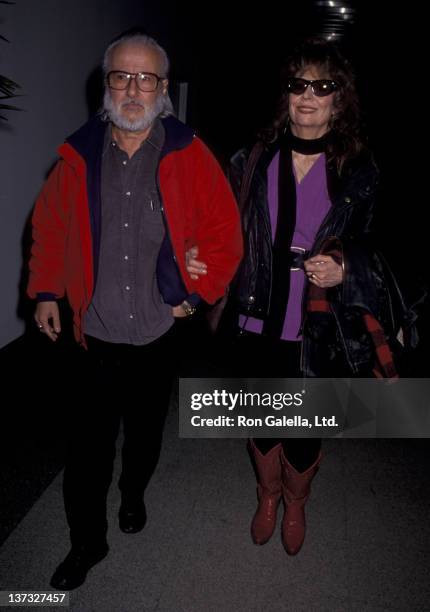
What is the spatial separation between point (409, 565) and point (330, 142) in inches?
67.6

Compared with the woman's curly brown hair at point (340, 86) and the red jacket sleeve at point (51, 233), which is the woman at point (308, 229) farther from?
the red jacket sleeve at point (51, 233)

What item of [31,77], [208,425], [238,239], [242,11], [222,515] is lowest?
[208,425]

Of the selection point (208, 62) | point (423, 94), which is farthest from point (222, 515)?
point (208, 62)

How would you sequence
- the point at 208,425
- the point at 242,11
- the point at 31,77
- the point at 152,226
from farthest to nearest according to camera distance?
1. the point at 242,11
2. the point at 31,77
3. the point at 208,425
4. the point at 152,226

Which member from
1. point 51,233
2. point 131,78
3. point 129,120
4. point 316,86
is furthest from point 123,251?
point 316,86

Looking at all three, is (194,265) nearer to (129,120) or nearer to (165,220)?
(165,220)

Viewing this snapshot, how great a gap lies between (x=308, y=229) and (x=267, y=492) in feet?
3.80

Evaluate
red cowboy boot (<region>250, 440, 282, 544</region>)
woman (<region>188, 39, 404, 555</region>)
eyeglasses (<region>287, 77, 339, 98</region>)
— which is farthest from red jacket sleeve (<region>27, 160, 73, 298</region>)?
red cowboy boot (<region>250, 440, 282, 544</region>)

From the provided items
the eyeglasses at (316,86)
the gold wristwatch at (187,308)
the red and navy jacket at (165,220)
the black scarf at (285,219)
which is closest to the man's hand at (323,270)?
the black scarf at (285,219)

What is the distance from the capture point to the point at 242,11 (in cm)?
A: 947

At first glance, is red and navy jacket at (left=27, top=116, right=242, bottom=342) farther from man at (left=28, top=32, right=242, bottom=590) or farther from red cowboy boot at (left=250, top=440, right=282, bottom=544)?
red cowboy boot at (left=250, top=440, right=282, bottom=544)

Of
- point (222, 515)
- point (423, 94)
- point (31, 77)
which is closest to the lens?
point (222, 515)

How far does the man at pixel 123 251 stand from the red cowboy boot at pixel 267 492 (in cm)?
51

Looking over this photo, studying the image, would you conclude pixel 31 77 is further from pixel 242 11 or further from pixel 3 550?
pixel 242 11
